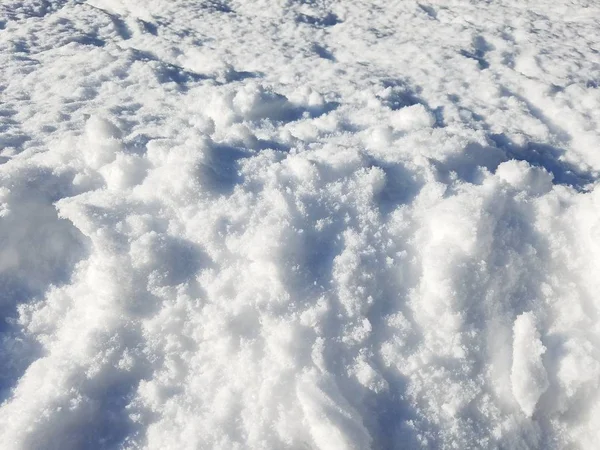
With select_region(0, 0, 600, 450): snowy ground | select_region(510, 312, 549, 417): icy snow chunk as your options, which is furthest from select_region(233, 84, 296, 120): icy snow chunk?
select_region(510, 312, 549, 417): icy snow chunk

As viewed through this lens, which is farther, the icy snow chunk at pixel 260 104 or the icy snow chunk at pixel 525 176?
the icy snow chunk at pixel 260 104

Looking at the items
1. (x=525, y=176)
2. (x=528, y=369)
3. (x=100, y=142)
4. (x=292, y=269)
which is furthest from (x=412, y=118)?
(x=100, y=142)

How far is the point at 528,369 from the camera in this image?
1.62 m

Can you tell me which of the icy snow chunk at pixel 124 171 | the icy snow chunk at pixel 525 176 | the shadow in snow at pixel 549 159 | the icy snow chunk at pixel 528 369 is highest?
the icy snow chunk at pixel 525 176

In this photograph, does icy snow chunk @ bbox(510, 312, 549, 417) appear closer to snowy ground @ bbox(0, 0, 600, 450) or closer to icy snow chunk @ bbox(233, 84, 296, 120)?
snowy ground @ bbox(0, 0, 600, 450)

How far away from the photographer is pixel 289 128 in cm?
254

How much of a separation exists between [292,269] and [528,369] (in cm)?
88

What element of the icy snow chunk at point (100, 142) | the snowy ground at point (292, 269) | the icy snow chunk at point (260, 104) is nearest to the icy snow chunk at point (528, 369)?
the snowy ground at point (292, 269)

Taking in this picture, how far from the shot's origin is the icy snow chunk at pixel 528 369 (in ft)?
5.24

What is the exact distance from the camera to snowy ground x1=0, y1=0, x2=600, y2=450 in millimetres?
1533

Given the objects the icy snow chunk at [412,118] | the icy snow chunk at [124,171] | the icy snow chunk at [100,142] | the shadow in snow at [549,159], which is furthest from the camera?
the icy snow chunk at [412,118]

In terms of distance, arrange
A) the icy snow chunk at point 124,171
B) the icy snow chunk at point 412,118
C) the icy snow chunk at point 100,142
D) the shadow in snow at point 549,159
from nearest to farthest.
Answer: the icy snow chunk at point 124,171, the icy snow chunk at point 100,142, the shadow in snow at point 549,159, the icy snow chunk at point 412,118

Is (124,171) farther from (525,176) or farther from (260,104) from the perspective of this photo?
(525,176)

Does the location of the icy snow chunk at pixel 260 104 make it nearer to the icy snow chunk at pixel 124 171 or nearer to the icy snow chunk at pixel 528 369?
the icy snow chunk at pixel 124 171
